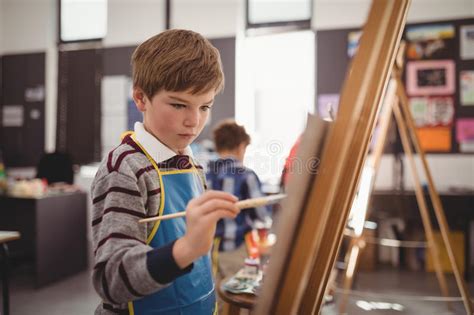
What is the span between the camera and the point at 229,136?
2.52 m

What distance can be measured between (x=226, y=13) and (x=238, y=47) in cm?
46

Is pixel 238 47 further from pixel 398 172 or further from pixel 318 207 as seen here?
pixel 318 207

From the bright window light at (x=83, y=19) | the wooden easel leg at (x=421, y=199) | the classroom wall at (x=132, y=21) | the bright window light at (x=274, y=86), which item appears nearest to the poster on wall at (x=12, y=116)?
the bright window light at (x=83, y=19)

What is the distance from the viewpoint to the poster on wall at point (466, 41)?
13.4ft

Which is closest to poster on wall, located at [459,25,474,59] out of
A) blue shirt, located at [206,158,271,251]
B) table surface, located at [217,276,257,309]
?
blue shirt, located at [206,158,271,251]

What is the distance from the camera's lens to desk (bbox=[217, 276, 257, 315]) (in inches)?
49.8

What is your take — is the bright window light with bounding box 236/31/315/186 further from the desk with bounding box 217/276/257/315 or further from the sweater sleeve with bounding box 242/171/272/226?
the desk with bounding box 217/276/257/315

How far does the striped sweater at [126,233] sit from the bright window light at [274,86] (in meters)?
3.69

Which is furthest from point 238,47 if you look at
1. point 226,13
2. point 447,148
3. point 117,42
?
point 447,148

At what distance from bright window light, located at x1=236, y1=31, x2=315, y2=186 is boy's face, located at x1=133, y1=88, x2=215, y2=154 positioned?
364 centimetres

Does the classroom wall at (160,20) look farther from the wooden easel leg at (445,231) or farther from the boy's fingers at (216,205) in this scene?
the boy's fingers at (216,205)

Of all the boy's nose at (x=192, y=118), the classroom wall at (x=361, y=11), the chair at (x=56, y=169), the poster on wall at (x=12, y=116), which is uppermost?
the classroom wall at (x=361, y=11)

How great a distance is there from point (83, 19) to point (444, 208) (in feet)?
17.2

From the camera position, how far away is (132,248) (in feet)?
2.07
